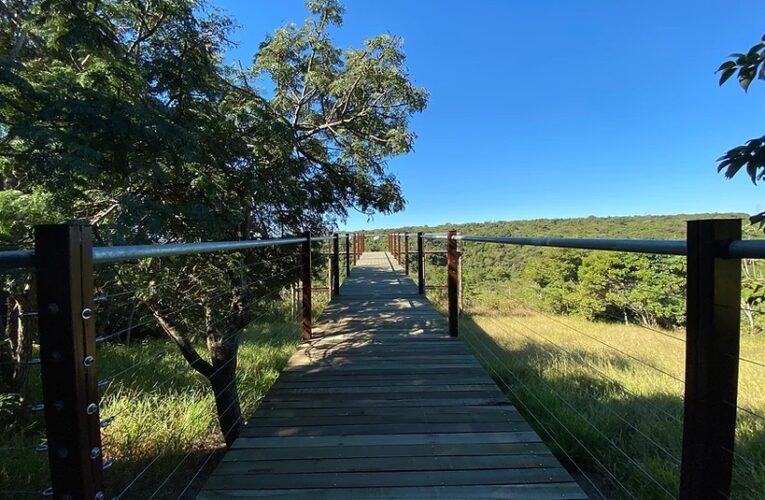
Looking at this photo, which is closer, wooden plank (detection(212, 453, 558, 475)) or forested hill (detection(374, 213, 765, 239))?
wooden plank (detection(212, 453, 558, 475))

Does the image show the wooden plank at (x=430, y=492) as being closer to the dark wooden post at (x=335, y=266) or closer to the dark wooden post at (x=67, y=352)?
the dark wooden post at (x=67, y=352)

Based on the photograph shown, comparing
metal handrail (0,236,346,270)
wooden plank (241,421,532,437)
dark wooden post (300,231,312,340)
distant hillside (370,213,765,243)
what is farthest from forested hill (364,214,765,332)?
metal handrail (0,236,346,270)

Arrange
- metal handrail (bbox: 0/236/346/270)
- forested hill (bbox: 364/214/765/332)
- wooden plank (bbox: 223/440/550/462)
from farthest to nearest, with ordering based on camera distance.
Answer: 1. forested hill (bbox: 364/214/765/332)
2. wooden plank (bbox: 223/440/550/462)
3. metal handrail (bbox: 0/236/346/270)

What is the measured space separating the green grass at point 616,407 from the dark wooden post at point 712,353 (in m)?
0.29

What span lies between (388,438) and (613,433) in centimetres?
228

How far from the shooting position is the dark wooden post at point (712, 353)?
1027 millimetres

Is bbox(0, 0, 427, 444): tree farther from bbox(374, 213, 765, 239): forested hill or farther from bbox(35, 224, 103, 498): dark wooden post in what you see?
bbox(374, 213, 765, 239): forested hill

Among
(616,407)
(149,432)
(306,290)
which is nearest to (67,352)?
(306,290)

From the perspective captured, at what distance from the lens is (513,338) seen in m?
9.30

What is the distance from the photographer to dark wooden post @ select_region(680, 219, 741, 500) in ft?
3.37

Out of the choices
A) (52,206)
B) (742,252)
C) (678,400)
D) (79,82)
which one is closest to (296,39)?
(79,82)

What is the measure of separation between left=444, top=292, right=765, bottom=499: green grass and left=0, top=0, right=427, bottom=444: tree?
2.32 m

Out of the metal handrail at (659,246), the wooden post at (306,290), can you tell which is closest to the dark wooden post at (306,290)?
the wooden post at (306,290)

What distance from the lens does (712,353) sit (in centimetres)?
104
